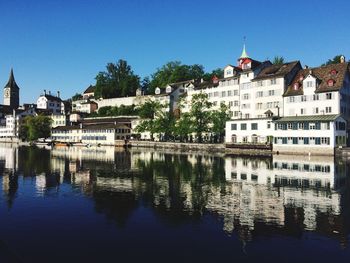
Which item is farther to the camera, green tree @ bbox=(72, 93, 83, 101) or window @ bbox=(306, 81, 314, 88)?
green tree @ bbox=(72, 93, 83, 101)

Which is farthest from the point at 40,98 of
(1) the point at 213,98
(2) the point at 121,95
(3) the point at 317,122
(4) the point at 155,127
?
(3) the point at 317,122

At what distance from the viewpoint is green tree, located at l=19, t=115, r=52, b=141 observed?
138125 mm

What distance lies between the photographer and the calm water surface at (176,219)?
15.3 meters

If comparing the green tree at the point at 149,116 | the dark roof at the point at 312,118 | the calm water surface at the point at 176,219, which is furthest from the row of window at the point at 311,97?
the green tree at the point at 149,116

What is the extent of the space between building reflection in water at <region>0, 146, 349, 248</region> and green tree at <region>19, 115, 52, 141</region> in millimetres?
101340

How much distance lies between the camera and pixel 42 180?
35.9 meters

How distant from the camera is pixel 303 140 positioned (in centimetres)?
6650

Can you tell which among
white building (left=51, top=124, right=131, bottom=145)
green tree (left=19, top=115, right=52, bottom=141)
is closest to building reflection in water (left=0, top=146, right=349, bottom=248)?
white building (left=51, top=124, right=131, bottom=145)

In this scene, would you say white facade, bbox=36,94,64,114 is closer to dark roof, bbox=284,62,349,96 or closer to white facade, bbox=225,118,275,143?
white facade, bbox=225,118,275,143

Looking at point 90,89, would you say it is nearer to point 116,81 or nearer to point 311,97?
point 116,81

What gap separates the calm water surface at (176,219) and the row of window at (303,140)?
95.5 feet

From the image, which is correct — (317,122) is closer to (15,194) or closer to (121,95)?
(15,194)

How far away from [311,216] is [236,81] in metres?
73.0

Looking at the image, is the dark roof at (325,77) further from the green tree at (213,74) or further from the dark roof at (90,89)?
the dark roof at (90,89)
